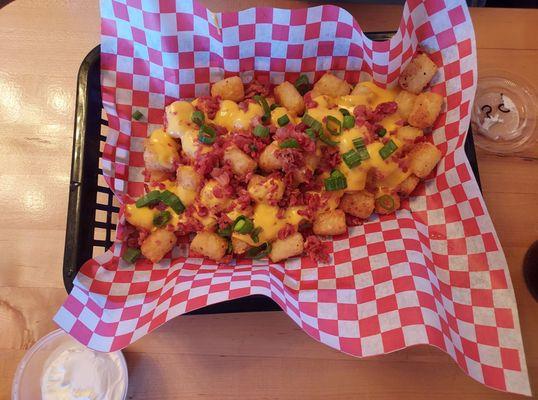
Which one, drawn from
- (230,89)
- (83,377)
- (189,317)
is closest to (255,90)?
(230,89)

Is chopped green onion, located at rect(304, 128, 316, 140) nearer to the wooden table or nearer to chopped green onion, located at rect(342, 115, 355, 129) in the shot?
chopped green onion, located at rect(342, 115, 355, 129)

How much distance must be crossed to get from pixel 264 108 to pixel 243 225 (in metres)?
0.47

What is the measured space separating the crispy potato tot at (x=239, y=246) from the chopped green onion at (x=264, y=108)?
0.47 metres

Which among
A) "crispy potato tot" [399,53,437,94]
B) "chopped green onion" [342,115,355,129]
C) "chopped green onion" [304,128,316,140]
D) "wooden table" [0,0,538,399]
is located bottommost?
"wooden table" [0,0,538,399]

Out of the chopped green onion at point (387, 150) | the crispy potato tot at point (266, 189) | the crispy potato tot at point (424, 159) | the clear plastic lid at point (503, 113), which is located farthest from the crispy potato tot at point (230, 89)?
the clear plastic lid at point (503, 113)

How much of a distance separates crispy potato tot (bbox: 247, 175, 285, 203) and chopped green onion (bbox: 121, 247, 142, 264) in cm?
48

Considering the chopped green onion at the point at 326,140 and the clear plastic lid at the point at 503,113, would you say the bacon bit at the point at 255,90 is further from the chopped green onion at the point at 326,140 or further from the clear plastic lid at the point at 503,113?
the clear plastic lid at the point at 503,113

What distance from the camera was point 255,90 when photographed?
173cm

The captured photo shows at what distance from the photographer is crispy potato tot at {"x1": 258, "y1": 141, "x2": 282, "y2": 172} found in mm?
1497

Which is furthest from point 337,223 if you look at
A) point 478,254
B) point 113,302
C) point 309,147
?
point 113,302

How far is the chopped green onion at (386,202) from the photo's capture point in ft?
5.22

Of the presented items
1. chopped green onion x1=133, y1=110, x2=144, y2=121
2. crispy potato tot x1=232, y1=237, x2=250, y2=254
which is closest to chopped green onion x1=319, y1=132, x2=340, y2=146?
crispy potato tot x1=232, y1=237, x2=250, y2=254

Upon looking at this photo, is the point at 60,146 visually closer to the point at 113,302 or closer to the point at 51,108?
the point at 51,108

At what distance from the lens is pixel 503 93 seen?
5.93ft
